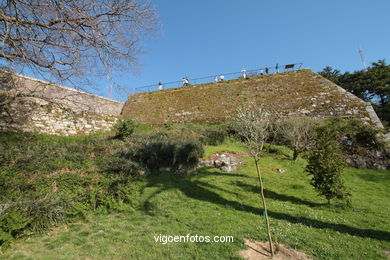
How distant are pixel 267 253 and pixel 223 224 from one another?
1.16m

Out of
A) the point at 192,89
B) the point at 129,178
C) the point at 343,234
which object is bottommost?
the point at 343,234

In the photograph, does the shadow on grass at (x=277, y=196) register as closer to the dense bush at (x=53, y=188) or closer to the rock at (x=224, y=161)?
the rock at (x=224, y=161)

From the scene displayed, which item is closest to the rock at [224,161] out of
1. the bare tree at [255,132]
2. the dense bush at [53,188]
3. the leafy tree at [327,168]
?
the bare tree at [255,132]

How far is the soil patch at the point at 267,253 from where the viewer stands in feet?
10.5

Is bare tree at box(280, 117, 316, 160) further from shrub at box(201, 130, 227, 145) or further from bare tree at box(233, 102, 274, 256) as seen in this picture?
bare tree at box(233, 102, 274, 256)

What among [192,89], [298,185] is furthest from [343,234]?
[192,89]

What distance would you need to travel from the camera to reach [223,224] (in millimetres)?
4289

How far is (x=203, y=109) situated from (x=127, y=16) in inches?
534

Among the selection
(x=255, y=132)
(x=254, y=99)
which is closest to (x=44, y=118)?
(x=255, y=132)

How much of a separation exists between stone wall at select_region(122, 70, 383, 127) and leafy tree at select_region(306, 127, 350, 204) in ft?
27.3

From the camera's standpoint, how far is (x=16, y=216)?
391 centimetres

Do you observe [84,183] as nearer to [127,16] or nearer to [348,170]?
[127,16]

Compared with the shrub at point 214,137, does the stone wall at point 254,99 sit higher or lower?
higher

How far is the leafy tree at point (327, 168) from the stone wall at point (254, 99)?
8.33 metres
